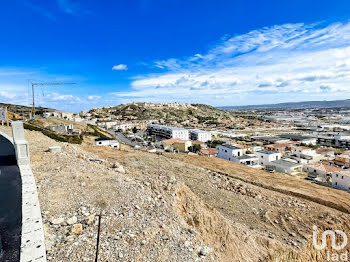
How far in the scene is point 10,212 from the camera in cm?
637

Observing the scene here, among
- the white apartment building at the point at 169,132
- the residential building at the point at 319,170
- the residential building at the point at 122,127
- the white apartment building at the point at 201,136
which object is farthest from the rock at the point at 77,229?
the residential building at the point at 122,127

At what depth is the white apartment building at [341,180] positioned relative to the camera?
76.0 feet

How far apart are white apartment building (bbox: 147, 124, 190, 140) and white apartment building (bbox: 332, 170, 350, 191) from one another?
42985 millimetres

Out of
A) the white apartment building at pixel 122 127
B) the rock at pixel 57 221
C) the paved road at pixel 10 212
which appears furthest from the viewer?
the white apartment building at pixel 122 127

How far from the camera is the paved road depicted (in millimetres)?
4980

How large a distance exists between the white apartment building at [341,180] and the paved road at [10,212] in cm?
2809

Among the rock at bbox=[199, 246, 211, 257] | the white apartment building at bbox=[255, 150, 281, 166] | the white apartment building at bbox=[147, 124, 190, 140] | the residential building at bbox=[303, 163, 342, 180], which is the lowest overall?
the residential building at bbox=[303, 163, 342, 180]

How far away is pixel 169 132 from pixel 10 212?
59.4 metres

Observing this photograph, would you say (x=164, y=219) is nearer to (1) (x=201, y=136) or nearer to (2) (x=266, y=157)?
(2) (x=266, y=157)

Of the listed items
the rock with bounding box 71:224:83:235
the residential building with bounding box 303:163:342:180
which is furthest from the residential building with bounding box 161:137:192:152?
the rock with bounding box 71:224:83:235

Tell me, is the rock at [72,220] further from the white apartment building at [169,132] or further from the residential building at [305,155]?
the white apartment building at [169,132]

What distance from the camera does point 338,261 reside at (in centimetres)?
1012

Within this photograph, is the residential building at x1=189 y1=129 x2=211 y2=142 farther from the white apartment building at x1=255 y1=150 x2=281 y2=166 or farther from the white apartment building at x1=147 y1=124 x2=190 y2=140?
the white apartment building at x1=255 y1=150 x2=281 y2=166

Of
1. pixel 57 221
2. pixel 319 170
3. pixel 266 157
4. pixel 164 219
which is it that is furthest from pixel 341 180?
pixel 57 221
